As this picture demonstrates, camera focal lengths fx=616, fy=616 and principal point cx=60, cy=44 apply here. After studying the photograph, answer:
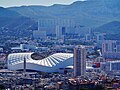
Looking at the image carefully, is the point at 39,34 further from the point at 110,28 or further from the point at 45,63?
the point at 45,63

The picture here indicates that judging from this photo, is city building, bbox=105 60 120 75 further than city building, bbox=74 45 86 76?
Yes

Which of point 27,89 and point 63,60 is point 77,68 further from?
point 27,89

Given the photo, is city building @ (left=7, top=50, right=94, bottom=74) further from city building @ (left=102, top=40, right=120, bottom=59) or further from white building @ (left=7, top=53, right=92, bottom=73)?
city building @ (left=102, top=40, right=120, bottom=59)

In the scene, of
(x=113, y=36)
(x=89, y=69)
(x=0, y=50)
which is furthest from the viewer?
(x=113, y=36)

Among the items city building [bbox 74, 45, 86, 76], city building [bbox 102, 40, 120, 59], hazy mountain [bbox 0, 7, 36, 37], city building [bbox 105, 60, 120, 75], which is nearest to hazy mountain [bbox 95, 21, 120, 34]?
hazy mountain [bbox 0, 7, 36, 37]

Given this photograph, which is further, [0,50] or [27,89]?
[0,50]

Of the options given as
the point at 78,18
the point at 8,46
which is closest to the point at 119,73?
the point at 8,46
